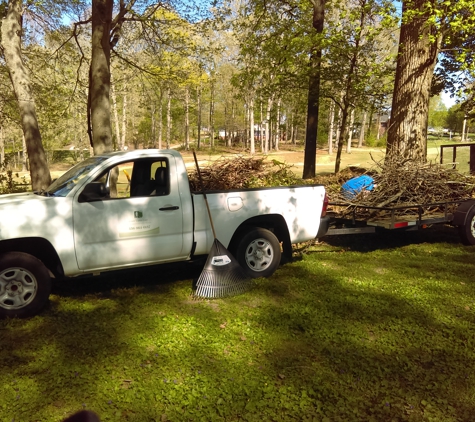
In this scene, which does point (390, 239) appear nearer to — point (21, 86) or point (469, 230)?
point (469, 230)

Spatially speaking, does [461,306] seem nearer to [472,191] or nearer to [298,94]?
[472,191]

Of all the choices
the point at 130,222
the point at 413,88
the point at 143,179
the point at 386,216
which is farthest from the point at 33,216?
the point at 413,88

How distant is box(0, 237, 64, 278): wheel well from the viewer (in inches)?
170

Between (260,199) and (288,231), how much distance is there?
2.21 feet

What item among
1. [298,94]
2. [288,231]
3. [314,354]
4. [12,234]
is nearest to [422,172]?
[288,231]

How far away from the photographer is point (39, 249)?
4.54 meters

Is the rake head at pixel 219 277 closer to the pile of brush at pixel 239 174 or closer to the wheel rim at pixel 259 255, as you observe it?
the wheel rim at pixel 259 255

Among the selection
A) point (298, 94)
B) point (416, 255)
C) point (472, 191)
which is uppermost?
point (298, 94)

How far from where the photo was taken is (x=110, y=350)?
371 centimetres

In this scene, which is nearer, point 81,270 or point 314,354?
point 314,354

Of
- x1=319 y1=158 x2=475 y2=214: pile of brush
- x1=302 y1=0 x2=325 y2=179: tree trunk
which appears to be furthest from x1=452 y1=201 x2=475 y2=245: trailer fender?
x1=302 y1=0 x2=325 y2=179: tree trunk

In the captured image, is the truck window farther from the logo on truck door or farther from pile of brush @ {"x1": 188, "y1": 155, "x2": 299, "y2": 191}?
pile of brush @ {"x1": 188, "y1": 155, "x2": 299, "y2": 191}

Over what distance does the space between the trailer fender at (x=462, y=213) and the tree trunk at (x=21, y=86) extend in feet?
36.8

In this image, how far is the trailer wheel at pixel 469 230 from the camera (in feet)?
23.7
